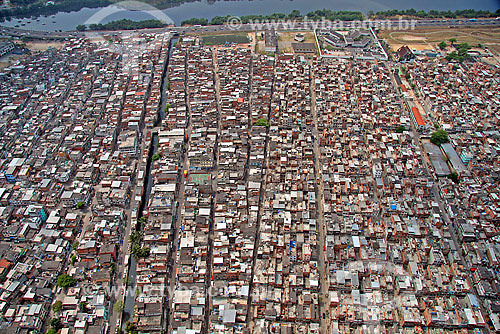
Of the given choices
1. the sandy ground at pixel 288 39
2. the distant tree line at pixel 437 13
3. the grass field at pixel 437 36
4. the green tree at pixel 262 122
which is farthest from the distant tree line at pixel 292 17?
the green tree at pixel 262 122

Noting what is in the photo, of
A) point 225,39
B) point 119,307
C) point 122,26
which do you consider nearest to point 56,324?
point 119,307

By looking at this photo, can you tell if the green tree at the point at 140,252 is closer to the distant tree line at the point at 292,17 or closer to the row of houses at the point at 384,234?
the row of houses at the point at 384,234

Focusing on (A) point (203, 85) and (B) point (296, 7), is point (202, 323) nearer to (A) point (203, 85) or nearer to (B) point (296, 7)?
(A) point (203, 85)

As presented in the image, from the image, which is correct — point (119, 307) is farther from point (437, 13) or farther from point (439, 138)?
point (437, 13)

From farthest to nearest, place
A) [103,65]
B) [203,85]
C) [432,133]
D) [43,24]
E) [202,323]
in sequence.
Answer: [43,24]
[103,65]
[203,85]
[432,133]
[202,323]

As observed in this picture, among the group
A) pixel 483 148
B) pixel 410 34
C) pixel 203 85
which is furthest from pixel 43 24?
pixel 483 148

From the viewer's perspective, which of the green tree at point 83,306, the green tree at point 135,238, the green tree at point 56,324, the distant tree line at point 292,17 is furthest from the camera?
the distant tree line at point 292,17
